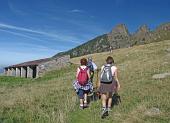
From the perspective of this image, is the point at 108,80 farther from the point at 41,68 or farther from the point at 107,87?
the point at 41,68

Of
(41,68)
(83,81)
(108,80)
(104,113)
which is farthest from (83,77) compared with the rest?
(41,68)

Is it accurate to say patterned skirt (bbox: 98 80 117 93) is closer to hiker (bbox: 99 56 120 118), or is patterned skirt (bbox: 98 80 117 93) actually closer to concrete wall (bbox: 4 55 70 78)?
hiker (bbox: 99 56 120 118)

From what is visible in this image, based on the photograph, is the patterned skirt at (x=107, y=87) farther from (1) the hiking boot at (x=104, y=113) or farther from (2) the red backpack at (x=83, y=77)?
(2) the red backpack at (x=83, y=77)

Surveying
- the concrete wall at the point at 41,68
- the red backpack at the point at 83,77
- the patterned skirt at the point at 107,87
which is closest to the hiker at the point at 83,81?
the red backpack at the point at 83,77

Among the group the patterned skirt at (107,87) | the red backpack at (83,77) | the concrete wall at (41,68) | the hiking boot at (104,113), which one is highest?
the concrete wall at (41,68)

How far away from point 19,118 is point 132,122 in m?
4.84

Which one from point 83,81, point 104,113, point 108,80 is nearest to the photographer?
point 104,113

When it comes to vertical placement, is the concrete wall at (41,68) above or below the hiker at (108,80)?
above

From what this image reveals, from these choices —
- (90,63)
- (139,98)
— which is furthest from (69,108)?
(90,63)

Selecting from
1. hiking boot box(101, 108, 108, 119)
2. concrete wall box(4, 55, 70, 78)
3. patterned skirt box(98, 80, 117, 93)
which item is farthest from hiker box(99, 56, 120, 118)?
concrete wall box(4, 55, 70, 78)

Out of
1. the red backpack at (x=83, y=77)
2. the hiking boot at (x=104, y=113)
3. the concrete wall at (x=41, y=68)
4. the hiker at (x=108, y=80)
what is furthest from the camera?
the concrete wall at (x=41, y=68)

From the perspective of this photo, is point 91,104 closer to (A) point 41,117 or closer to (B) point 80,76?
(B) point 80,76

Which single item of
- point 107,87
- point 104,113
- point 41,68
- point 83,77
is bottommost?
point 104,113

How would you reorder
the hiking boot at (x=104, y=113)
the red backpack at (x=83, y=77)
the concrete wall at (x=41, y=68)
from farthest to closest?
1. the concrete wall at (x=41, y=68)
2. the red backpack at (x=83, y=77)
3. the hiking boot at (x=104, y=113)
